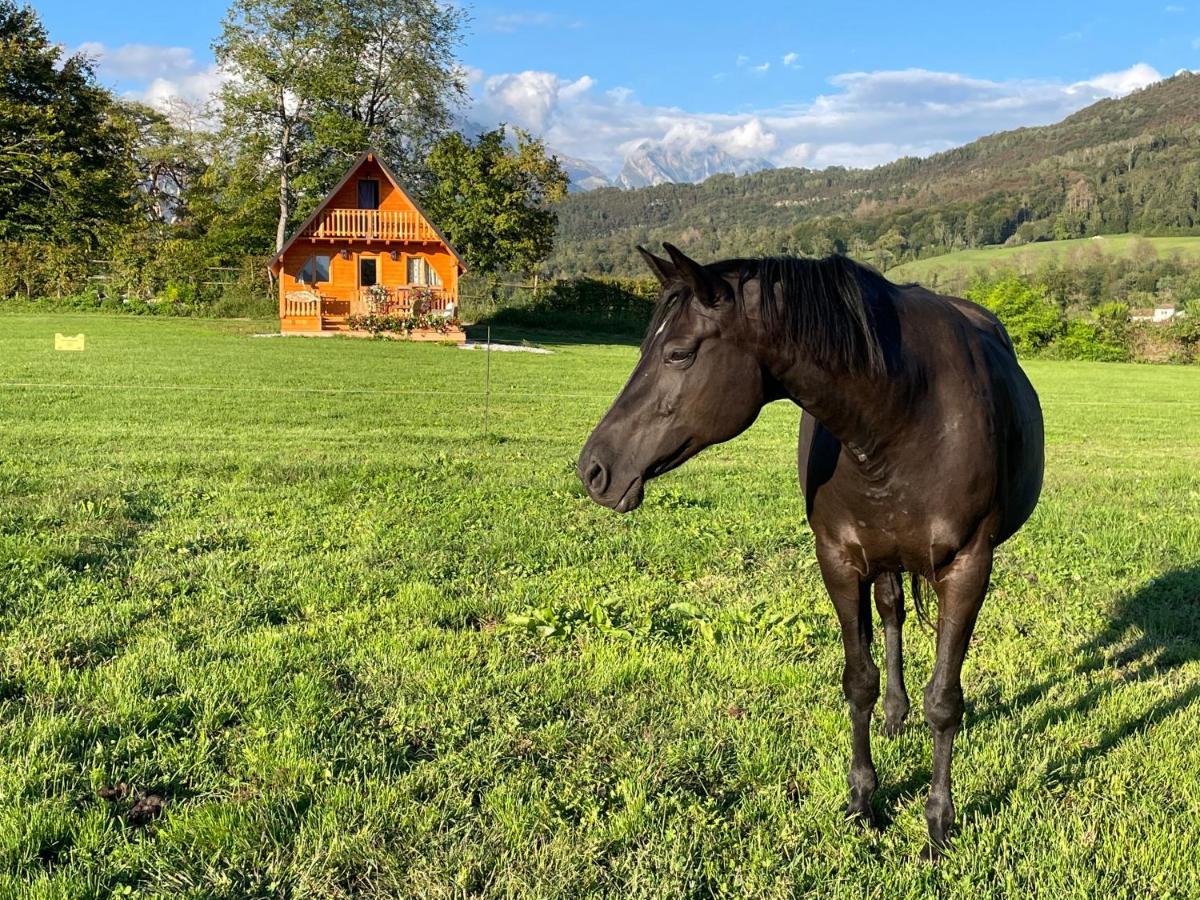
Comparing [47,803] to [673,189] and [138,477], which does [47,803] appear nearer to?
[138,477]

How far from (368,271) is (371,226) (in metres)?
2.28

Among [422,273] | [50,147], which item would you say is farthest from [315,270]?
[50,147]

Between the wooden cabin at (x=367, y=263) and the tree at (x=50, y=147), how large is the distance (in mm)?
6634

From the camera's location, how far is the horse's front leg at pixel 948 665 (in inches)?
105

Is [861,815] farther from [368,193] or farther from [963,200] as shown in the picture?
[963,200]

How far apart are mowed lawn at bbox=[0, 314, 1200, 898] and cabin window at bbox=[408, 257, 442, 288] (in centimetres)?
2798

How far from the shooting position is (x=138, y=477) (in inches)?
300

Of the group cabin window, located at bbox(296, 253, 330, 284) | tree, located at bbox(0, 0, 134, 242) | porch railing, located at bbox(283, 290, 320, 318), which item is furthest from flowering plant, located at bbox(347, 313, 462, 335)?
tree, located at bbox(0, 0, 134, 242)

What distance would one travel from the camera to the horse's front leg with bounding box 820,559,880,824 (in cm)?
291

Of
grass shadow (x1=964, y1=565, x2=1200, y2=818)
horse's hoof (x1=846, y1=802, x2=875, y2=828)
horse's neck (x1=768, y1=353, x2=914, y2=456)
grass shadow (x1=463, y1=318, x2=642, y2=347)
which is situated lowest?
horse's hoof (x1=846, y1=802, x2=875, y2=828)

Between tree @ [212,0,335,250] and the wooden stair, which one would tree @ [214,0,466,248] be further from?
the wooden stair

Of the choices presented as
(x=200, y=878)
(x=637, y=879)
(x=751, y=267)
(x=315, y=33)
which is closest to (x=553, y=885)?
(x=637, y=879)

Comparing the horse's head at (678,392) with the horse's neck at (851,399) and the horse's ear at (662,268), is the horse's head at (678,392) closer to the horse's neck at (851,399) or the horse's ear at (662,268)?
the horse's ear at (662,268)

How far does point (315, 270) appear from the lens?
34250 millimetres
